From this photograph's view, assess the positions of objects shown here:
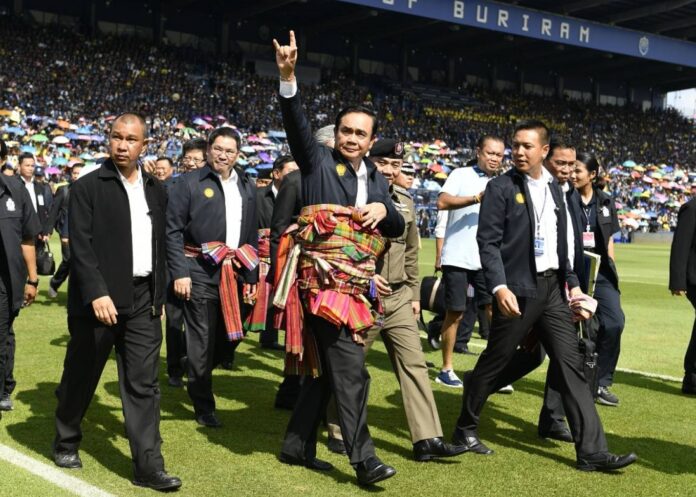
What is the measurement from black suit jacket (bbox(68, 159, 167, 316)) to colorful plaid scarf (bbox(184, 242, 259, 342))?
1587 mm

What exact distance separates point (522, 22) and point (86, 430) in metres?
46.6

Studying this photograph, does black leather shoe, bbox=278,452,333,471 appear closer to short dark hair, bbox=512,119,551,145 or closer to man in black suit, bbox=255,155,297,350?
short dark hair, bbox=512,119,551,145

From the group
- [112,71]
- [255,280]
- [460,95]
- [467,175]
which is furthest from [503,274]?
[460,95]

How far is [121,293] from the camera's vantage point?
487 centimetres

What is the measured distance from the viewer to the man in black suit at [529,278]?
5.40 meters

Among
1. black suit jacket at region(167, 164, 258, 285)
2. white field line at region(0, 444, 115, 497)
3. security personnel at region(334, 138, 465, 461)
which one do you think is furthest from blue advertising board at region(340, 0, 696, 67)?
white field line at region(0, 444, 115, 497)

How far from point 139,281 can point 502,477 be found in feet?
7.36

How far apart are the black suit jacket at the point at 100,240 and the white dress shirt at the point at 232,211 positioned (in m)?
1.75

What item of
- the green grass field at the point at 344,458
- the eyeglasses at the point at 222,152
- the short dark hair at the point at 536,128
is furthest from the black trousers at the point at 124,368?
the short dark hair at the point at 536,128

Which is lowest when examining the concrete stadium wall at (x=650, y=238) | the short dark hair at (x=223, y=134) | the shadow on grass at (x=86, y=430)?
the concrete stadium wall at (x=650, y=238)

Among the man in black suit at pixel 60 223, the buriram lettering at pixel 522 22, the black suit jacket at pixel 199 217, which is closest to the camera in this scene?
the black suit jacket at pixel 199 217

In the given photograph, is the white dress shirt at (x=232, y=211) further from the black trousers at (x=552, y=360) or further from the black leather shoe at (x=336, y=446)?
the black trousers at (x=552, y=360)

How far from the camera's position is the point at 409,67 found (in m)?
57.7

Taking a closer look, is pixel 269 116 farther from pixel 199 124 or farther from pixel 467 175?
pixel 467 175
